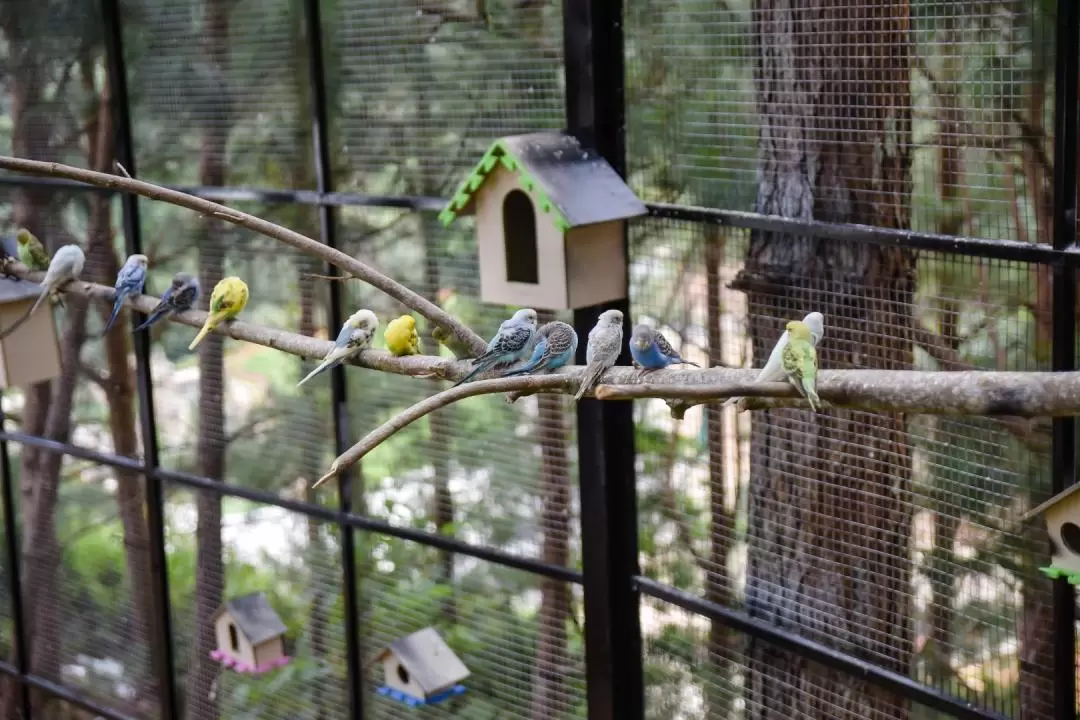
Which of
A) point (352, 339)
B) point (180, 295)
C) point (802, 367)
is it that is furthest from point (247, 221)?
point (180, 295)

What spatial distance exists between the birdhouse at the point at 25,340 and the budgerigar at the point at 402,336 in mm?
1669

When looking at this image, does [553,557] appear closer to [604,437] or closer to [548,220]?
[604,437]

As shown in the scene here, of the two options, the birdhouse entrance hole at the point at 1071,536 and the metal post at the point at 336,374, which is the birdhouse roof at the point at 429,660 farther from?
the birdhouse entrance hole at the point at 1071,536

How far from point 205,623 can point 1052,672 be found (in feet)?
9.42

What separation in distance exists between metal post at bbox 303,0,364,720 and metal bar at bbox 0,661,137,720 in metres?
1.22

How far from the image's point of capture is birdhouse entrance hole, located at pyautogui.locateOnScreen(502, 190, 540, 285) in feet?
9.60

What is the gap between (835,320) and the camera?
2674mm

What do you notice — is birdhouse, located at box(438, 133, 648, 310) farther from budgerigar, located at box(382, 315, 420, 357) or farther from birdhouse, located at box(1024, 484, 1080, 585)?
birdhouse, located at box(1024, 484, 1080, 585)

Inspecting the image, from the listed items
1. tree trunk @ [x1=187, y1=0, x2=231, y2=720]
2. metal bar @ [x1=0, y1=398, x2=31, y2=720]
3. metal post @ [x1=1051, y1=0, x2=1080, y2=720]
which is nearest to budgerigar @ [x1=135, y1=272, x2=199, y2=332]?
tree trunk @ [x1=187, y1=0, x2=231, y2=720]

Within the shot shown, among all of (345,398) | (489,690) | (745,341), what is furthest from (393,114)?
(489,690)

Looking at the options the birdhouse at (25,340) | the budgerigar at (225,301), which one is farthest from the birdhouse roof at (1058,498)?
the birdhouse at (25,340)

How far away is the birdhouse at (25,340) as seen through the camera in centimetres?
382

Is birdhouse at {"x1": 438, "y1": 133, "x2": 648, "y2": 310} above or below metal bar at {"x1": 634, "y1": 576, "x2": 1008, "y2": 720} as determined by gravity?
above

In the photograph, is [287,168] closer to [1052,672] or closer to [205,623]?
[205,623]
